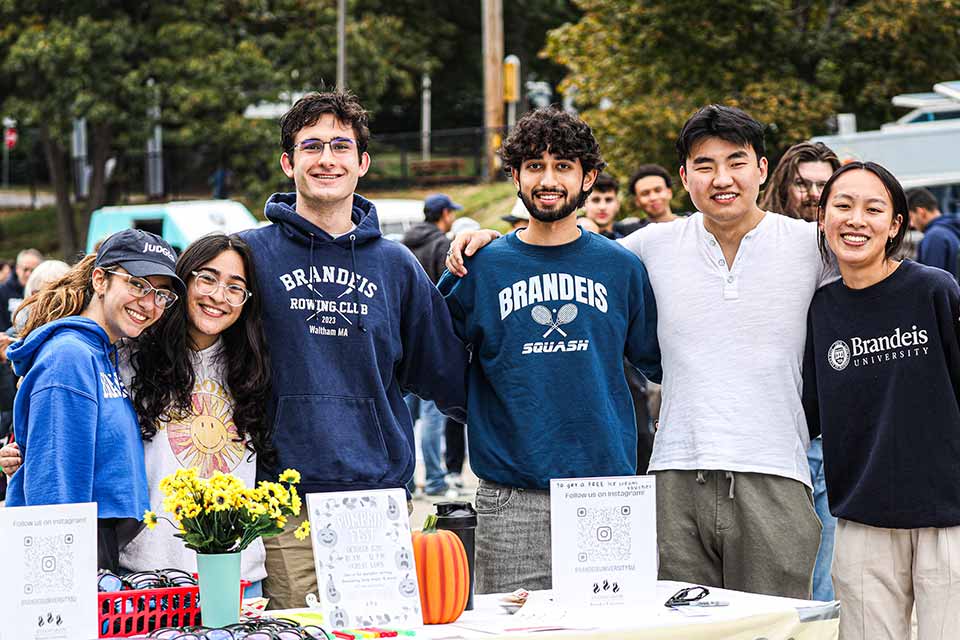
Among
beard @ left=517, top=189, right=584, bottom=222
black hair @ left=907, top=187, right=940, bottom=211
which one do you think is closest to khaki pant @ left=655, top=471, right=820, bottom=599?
beard @ left=517, top=189, right=584, bottom=222

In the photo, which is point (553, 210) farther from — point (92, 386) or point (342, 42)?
point (342, 42)

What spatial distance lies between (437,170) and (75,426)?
2492 centimetres

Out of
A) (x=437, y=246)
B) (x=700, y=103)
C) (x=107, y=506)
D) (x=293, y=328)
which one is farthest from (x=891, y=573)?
(x=700, y=103)

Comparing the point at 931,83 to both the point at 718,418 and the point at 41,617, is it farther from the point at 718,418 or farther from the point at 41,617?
the point at 41,617

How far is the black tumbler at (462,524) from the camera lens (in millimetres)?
3367

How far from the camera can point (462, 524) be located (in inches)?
133

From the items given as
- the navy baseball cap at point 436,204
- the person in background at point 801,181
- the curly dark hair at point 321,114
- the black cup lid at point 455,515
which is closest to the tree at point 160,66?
the navy baseball cap at point 436,204

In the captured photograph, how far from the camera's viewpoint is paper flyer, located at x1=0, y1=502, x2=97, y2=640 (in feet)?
9.30

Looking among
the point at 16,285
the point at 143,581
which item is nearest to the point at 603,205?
the point at 143,581

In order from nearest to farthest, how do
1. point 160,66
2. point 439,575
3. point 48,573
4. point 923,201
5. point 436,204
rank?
point 48,573 < point 439,575 < point 436,204 < point 923,201 < point 160,66

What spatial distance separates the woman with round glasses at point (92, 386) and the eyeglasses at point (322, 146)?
0.54 m

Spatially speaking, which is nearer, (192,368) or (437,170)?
(192,368)

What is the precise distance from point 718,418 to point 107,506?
1.84 m

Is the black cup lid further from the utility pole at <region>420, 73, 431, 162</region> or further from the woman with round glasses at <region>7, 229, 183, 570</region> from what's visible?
the utility pole at <region>420, 73, 431, 162</region>
